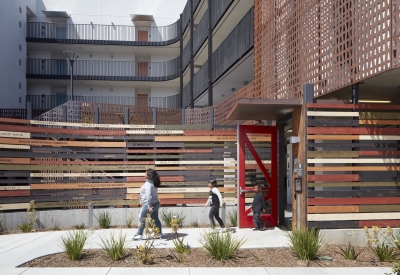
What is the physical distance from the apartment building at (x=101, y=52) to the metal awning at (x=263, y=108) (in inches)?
687

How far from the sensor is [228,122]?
1506 centimetres

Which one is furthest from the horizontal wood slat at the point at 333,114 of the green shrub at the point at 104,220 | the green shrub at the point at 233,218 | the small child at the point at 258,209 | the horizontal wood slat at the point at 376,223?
the green shrub at the point at 104,220

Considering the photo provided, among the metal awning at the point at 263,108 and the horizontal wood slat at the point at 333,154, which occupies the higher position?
the metal awning at the point at 263,108

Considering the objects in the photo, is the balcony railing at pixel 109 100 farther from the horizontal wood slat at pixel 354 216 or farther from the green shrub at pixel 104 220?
the horizontal wood slat at pixel 354 216

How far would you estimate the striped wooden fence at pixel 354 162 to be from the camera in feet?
29.7

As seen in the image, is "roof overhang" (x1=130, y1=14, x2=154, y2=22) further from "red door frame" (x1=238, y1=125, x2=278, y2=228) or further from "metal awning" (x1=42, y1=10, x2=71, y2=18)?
"red door frame" (x1=238, y1=125, x2=278, y2=228)

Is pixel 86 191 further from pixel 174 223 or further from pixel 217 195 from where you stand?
pixel 174 223

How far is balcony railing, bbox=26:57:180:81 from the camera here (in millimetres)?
31906

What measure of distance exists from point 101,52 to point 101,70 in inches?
72.1

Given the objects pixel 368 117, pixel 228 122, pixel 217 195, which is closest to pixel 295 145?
pixel 368 117

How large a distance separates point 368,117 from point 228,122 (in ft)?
21.4

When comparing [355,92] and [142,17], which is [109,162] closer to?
[355,92]

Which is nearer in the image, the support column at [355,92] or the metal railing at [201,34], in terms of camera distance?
the support column at [355,92]

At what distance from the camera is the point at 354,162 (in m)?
9.07
